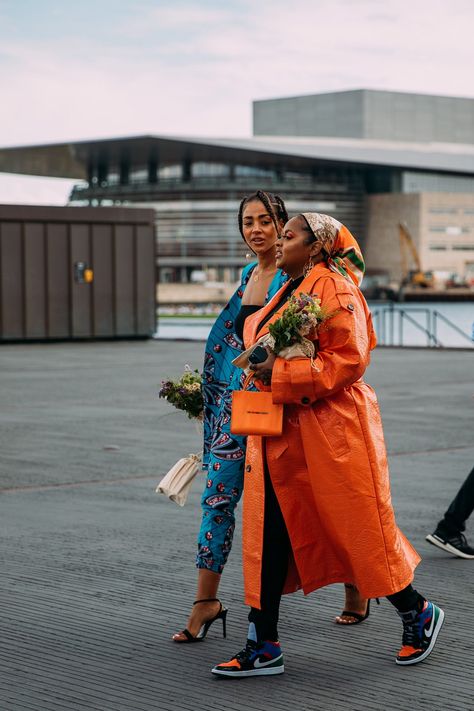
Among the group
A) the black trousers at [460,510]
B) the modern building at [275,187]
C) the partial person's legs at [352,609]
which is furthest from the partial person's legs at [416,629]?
the modern building at [275,187]

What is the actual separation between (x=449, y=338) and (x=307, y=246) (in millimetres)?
39906

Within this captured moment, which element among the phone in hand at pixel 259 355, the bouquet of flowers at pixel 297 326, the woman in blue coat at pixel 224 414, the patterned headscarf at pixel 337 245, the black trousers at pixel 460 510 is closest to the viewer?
the bouquet of flowers at pixel 297 326

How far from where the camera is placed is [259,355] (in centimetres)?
436

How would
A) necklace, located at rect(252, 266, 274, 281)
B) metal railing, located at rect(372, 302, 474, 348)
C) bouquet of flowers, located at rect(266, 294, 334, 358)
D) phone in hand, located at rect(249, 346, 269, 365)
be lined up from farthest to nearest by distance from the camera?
metal railing, located at rect(372, 302, 474, 348) → necklace, located at rect(252, 266, 274, 281) → phone in hand, located at rect(249, 346, 269, 365) → bouquet of flowers, located at rect(266, 294, 334, 358)

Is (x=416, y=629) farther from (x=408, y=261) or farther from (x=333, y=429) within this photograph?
(x=408, y=261)

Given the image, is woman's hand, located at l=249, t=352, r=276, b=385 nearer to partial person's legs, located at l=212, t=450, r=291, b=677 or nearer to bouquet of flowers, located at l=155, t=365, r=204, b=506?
partial person's legs, located at l=212, t=450, r=291, b=677

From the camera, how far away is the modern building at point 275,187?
354ft

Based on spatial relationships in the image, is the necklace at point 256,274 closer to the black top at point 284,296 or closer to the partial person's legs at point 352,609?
the black top at point 284,296

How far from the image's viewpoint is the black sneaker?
6.36 meters

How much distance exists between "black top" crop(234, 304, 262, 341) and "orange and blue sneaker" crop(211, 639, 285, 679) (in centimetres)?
119

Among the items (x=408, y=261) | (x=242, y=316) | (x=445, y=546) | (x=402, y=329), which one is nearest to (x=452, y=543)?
(x=445, y=546)

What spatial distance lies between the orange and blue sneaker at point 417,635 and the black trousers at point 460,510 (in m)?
1.78

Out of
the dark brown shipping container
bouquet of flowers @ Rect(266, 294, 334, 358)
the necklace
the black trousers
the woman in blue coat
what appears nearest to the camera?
bouquet of flowers @ Rect(266, 294, 334, 358)

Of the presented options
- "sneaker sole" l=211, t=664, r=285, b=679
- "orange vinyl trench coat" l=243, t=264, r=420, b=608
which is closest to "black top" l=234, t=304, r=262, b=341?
"orange vinyl trench coat" l=243, t=264, r=420, b=608
